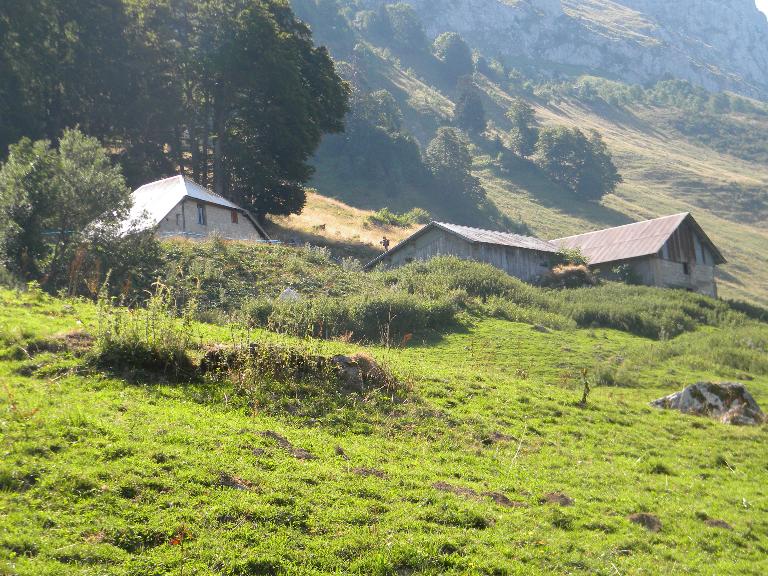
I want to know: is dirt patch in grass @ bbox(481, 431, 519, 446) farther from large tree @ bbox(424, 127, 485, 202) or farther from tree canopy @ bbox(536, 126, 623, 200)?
tree canopy @ bbox(536, 126, 623, 200)

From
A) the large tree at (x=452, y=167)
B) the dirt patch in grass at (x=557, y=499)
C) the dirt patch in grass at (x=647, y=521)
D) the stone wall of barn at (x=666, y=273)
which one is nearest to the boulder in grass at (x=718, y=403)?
the dirt patch in grass at (x=647, y=521)

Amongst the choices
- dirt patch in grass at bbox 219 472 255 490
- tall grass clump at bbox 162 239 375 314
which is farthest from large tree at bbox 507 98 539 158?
dirt patch in grass at bbox 219 472 255 490

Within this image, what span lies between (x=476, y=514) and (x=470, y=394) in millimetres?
6806

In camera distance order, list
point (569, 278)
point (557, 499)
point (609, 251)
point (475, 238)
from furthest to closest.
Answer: point (609, 251), point (569, 278), point (475, 238), point (557, 499)

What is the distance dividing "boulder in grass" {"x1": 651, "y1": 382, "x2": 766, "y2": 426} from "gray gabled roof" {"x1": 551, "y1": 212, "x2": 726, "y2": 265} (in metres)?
34.4

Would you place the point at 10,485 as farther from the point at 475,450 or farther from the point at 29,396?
the point at 475,450

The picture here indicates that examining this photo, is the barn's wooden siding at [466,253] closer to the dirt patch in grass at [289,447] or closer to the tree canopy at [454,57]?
the dirt patch in grass at [289,447]

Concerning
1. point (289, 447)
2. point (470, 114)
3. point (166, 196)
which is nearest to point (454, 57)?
point (470, 114)

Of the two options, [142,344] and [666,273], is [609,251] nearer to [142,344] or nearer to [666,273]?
[666,273]

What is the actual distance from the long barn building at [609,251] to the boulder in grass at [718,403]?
2762 cm

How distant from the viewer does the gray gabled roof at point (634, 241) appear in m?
53.3

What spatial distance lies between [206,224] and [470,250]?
17608mm

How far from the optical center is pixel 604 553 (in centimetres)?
959

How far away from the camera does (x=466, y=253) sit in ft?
157
